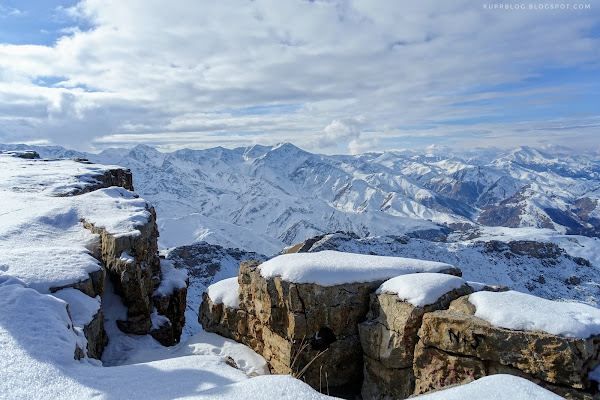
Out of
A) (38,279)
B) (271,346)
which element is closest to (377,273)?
(271,346)

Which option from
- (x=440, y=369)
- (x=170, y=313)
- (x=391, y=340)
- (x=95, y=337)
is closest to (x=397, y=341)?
(x=391, y=340)

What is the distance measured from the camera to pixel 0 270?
45.5 ft

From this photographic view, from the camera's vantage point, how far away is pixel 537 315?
10.5 metres

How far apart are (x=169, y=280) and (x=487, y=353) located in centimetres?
1974

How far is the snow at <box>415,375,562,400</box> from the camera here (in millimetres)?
7109

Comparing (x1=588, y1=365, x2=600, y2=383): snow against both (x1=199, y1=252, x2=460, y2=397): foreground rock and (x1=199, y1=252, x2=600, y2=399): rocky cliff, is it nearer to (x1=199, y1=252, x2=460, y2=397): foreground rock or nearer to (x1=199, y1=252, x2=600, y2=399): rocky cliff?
(x1=199, y1=252, x2=600, y2=399): rocky cliff

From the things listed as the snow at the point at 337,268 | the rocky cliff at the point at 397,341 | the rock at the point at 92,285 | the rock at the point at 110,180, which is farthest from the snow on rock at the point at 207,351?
the rock at the point at 110,180

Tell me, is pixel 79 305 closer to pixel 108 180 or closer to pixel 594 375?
pixel 594 375

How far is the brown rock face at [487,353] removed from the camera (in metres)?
9.55

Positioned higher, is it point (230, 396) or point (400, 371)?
point (230, 396)

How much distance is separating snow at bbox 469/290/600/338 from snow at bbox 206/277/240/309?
39.7 ft

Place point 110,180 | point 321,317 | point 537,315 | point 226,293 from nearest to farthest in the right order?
point 537,315 < point 321,317 < point 226,293 < point 110,180

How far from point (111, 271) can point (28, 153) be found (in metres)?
68.0

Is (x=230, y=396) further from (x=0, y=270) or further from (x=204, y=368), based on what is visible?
(x=0, y=270)
